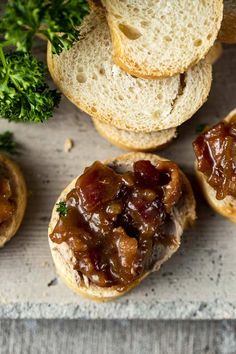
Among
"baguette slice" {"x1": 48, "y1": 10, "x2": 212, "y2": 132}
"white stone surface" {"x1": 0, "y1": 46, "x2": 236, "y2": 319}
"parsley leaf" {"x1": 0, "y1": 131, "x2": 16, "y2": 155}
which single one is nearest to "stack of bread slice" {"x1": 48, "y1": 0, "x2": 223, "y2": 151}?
"baguette slice" {"x1": 48, "y1": 10, "x2": 212, "y2": 132}

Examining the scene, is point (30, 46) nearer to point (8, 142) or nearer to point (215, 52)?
point (8, 142)

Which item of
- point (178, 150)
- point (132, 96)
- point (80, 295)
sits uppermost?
point (132, 96)

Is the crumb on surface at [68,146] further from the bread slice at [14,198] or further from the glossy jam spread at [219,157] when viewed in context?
the glossy jam spread at [219,157]

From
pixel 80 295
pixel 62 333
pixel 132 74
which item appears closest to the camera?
pixel 132 74

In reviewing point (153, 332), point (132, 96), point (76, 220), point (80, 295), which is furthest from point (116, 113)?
point (153, 332)

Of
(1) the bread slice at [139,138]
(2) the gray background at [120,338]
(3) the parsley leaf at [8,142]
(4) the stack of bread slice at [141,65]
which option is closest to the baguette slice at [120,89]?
(4) the stack of bread slice at [141,65]

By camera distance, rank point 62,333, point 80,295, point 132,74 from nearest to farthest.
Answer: point 132,74 → point 80,295 → point 62,333

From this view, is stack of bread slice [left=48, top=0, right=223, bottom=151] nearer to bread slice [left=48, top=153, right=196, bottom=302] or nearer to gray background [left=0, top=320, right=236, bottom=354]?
bread slice [left=48, top=153, right=196, bottom=302]

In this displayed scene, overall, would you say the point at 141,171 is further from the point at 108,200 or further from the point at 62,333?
the point at 62,333
